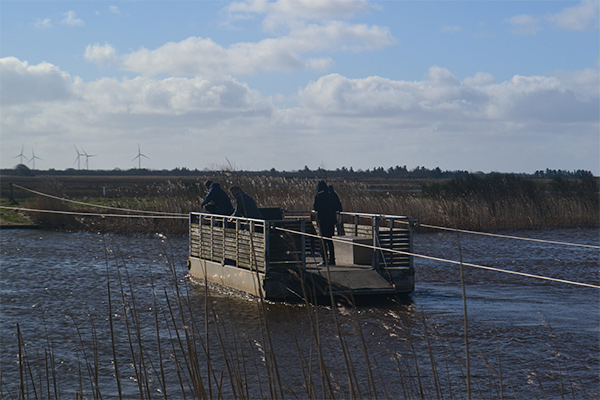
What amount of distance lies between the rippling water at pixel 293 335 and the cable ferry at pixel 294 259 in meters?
0.46

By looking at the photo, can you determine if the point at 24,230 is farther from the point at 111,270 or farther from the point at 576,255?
the point at 576,255

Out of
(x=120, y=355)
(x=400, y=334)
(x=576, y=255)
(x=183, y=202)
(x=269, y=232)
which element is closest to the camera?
(x=120, y=355)

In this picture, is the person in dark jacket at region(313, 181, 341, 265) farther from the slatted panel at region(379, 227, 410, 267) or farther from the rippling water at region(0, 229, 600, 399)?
the rippling water at region(0, 229, 600, 399)

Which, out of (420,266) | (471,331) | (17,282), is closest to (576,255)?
(420,266)

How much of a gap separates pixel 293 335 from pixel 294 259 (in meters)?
6.79

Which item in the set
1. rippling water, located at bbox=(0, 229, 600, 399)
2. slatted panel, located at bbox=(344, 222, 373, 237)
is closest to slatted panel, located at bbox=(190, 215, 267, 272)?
rippling water, located at bbox=(0, 229, 600, 399)

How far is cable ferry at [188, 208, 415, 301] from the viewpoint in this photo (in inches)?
571

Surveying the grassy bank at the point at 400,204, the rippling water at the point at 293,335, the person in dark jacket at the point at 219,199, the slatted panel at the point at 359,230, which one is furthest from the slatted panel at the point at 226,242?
the grassy bank at the point at 400,204

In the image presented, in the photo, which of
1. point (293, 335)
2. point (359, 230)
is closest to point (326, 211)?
point (359, 230)

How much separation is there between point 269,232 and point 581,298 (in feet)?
23.6

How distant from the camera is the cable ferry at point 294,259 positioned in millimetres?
14500

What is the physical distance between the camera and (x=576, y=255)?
23172 millimetres

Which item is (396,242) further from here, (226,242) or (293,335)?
(293,335)

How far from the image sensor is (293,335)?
812 centimetres
